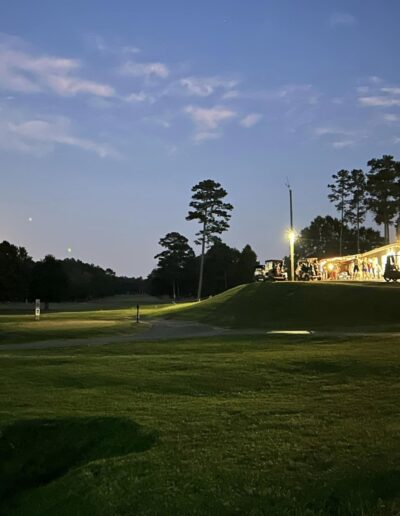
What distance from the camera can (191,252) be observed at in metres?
148

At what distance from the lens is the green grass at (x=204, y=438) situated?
6.14 m

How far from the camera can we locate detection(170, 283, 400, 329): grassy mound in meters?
32.6

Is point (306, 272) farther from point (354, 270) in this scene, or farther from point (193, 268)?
point (193, 268)

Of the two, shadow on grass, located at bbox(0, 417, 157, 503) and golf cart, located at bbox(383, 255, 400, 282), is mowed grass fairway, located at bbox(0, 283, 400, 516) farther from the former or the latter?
golf cart, located at bbox(383, 255, 400, 282)

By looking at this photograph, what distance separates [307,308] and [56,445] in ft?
94.9

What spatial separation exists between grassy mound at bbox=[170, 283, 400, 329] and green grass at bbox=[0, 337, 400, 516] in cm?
1713

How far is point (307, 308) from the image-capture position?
36531 millimetres

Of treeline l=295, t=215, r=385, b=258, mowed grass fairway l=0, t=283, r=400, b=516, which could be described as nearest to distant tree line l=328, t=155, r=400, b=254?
treeline l=295, t=215, r=385, b=258

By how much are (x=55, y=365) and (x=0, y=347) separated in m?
8.80

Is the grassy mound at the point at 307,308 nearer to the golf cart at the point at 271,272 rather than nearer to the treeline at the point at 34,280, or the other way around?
the golf cart at the point at 271,272

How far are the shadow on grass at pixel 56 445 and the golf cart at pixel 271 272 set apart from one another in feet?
158

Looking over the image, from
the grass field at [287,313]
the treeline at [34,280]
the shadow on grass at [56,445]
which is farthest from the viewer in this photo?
the treeline at [34,280]

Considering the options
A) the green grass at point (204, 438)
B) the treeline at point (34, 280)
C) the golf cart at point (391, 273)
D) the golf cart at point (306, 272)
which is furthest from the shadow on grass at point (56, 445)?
the treeline at point (34, 280)

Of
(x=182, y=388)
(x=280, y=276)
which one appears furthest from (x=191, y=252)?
(x=182, y=388)
